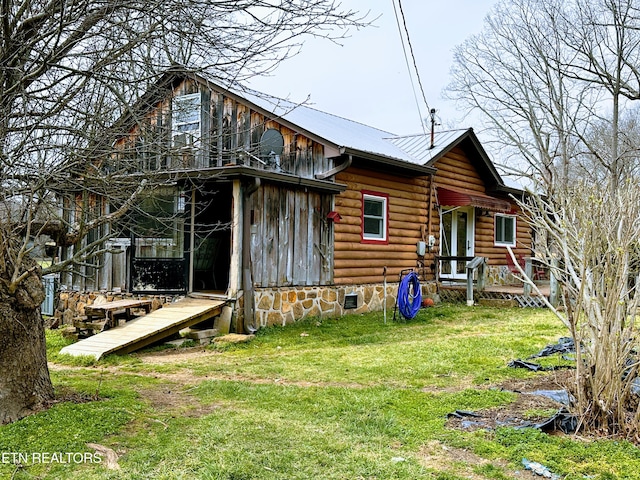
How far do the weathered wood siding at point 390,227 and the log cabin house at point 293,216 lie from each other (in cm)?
3

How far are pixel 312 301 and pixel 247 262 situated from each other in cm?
205

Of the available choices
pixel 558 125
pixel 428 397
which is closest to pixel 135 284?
pixel 428 397

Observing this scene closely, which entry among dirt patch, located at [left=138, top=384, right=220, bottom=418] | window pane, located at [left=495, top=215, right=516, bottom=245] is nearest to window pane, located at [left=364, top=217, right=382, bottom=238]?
window pane, located at [left=495, top=215, right=516, bottom=245]

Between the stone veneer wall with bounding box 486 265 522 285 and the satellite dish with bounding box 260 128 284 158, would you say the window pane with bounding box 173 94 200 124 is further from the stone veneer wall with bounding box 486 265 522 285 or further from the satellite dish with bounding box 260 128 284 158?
the stone veneer wall with bounding box 486 265 522 285

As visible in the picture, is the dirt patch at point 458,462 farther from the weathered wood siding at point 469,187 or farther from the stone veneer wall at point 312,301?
the weathered wood siding at point 469,187

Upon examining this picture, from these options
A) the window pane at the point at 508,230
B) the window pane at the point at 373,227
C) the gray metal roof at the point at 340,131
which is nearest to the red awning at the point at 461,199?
the gray metal roof at the point at 340,131

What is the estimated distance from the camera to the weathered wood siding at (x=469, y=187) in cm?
1547

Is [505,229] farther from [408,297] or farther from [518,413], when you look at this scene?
[518,413]

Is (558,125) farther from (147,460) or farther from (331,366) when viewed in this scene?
(147,460)

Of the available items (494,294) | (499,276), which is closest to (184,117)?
(494,294)

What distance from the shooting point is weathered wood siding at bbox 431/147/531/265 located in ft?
50.8

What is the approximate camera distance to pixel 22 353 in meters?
4.80

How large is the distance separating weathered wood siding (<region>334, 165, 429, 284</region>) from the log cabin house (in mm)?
26

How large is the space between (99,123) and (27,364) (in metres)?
2.24
